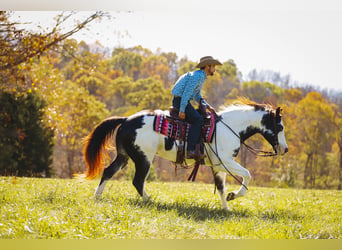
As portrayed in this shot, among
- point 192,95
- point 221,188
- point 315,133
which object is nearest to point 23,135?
point 192,95

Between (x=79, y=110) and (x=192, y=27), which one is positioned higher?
(x=192, y=27)

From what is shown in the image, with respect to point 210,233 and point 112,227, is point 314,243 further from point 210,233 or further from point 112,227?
point 112,227

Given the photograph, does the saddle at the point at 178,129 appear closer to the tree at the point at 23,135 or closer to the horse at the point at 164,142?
the horse at the point at 164,142

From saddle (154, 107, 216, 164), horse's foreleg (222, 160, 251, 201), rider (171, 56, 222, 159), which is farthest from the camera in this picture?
saddle (154, 107, 216, 164)

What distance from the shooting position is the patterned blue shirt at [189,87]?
20.3 feet

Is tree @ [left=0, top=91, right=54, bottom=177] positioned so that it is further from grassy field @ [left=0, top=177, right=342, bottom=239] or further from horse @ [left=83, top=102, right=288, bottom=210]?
horse @ [left=83, top=102, right=288, bottom=210]

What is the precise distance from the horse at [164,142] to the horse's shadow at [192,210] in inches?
7.7

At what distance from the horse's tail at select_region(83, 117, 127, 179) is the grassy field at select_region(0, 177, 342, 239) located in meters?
0.46

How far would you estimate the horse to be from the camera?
20.5ft

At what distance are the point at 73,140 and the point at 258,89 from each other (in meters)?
9.48

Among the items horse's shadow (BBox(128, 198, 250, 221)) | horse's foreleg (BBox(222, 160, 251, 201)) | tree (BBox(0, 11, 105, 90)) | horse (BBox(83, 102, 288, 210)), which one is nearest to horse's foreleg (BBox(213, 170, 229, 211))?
horse (BBox(83, 102, 288, 210))

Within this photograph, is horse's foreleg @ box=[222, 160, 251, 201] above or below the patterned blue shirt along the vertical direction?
below
